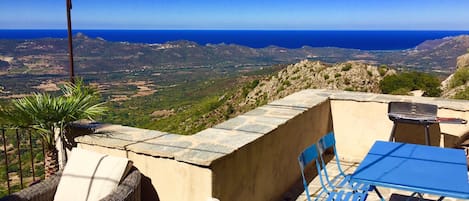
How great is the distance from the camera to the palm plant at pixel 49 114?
3.06 meters

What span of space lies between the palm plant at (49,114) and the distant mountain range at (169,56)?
79.1 ft

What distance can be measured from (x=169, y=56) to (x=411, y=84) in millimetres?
71367

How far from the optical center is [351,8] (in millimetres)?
65062

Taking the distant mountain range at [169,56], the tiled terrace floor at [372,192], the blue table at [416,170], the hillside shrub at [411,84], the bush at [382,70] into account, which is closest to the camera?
the blue table at [416,170]

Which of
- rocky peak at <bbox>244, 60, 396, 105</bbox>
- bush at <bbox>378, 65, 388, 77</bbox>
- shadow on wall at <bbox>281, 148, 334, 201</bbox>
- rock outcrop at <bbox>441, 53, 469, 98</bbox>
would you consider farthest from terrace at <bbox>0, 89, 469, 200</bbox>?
bush at <bbox>378, 65, 388, 77</bbox>

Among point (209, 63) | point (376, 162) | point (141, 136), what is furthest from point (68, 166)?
point (209, 63)

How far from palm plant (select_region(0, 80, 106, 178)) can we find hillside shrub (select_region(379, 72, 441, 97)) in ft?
41.3

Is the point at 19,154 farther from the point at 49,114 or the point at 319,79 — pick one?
the point at 319,79

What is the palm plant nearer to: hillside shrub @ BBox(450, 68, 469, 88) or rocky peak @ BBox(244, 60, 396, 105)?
hillside shrub @ BBox(450, 68, 469, 88)

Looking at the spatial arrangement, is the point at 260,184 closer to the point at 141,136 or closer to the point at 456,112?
the point at 141,136

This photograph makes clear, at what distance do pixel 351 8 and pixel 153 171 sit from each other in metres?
66.8

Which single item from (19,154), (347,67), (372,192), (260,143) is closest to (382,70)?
(347,67)

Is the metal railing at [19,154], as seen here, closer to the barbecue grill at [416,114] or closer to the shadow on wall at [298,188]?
the shadow on wall at [298,188]

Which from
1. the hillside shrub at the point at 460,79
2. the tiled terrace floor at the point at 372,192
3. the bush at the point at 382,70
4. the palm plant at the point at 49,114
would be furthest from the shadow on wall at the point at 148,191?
the bush at the point at 382,70
